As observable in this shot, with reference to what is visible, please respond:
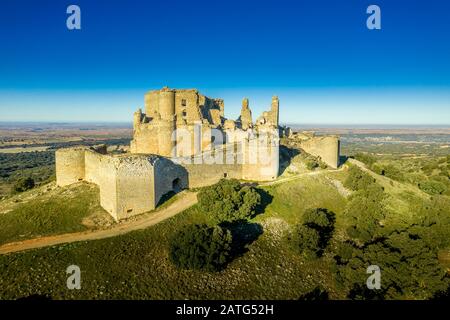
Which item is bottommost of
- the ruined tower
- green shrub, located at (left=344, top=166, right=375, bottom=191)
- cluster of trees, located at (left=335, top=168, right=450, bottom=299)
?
cluster of trees, located at (left=335, top=168, right=450, bottom=299)

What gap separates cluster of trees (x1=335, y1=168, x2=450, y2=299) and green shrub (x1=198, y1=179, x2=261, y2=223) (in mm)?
7679

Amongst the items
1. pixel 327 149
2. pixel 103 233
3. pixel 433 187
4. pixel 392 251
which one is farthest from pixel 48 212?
pixel 433 187

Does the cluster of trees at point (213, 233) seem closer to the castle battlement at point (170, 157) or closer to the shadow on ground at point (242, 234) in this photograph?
the shadow on ground at point (242, 234)

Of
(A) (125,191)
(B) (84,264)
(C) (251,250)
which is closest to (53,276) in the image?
(B) (84,264)

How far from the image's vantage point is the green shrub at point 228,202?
84.7ft

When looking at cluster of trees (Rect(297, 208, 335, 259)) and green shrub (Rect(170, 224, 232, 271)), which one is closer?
green shrub (Rect(170, 224, 232, 271))

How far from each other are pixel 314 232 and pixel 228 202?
689cm

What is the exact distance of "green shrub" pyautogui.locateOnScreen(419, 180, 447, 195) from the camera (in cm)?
4384

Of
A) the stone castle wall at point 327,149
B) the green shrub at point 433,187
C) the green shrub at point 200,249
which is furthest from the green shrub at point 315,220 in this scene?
the green shrub at point 433,187

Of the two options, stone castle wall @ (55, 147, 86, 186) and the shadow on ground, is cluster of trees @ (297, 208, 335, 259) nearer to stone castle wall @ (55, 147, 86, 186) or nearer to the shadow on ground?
the shadow on ground

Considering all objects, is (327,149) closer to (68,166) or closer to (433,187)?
(433,187)

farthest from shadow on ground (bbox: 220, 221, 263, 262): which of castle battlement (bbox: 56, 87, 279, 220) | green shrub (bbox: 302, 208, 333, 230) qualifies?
castle battlement (bbox: 56, 87, 279, 220)

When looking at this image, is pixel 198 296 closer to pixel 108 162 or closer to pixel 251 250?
pixel 251 250
